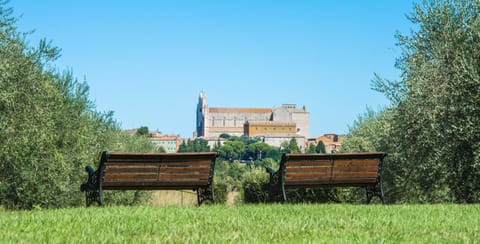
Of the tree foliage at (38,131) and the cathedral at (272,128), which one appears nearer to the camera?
the tree foliage at (38,131)

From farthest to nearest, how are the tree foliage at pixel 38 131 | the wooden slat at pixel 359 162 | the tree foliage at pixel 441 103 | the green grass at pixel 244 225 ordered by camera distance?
1. the tree foliage at pixel 38 131
2. the tree foliage at pixel 441 103
3. the wooden slat at pixel 359 162
4. the green grass at pixel 244 225

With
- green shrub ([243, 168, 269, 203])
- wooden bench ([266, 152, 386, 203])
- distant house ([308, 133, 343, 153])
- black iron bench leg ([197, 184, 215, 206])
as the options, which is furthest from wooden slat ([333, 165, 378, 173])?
distant house ([308, 133, 343, 153])

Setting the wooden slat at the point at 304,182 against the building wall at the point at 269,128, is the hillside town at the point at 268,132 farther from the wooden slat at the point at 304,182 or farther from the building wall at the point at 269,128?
the wooden slat at the point at 304,182

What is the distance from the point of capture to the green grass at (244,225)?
5000 millimetres

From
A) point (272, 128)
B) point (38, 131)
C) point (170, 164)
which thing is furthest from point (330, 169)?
point (272, 128)

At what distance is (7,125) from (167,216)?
12.6m

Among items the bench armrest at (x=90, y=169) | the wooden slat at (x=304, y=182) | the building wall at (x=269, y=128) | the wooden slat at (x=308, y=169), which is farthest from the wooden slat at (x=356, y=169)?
the building wall at (x=269, y=128)

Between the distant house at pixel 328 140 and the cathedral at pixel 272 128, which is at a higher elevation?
the cathedral at pixel 272 128

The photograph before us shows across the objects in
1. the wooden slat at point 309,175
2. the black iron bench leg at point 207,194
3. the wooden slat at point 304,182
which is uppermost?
the wooden slat at point 309,175

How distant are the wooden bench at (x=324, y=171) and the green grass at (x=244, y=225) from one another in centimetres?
208

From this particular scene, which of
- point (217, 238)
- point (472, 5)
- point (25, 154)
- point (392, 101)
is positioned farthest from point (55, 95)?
point (217, 238)

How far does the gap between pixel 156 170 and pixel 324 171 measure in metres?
2.33

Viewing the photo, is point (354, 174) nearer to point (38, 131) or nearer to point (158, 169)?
point (158, 169)

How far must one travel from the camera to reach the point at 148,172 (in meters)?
8.95
